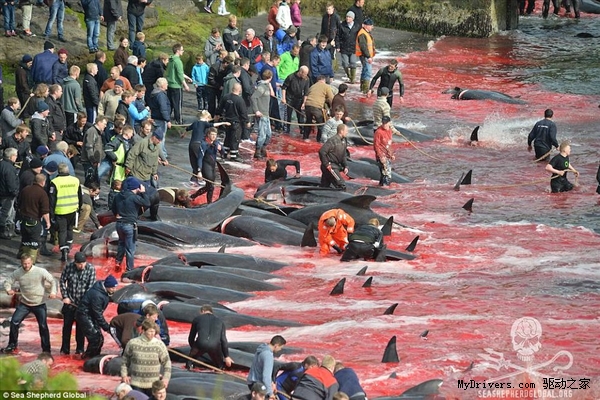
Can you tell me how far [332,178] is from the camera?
84.0 ft

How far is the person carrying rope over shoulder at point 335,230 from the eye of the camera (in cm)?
2236

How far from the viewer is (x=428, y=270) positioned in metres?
21.8

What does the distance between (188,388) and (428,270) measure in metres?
7.85

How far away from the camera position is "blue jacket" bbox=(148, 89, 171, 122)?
2592 centimetres

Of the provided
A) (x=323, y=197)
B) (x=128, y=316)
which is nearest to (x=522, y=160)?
(x=323, y=197)

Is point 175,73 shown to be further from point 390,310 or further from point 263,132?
point 390,310

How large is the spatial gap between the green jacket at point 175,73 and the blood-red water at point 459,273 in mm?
2446

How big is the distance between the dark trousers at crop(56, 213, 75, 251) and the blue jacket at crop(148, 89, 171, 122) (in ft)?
19.9

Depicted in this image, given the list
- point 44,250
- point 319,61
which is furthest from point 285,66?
point 44,250

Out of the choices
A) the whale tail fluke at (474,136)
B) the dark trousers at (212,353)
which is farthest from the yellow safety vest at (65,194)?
the whale tail fluke at (474,136)

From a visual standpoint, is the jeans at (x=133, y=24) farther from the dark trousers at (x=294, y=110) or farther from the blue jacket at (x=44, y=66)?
the blue jacket at (x=44, y=66)

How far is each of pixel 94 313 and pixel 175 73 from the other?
1266cm

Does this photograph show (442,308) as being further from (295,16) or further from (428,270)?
(295,16)

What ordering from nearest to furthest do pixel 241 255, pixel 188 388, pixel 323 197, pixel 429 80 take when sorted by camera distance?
pixel 188 388 < pixel 241 255 < pixel 323 197 < pixel 429 80
